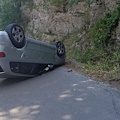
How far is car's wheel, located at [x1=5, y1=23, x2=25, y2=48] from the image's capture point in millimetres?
5410

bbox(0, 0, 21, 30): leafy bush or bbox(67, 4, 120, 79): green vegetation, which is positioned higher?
bbox(0, 0, 21, 30): leafy bush

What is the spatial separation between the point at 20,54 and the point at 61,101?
2432 millimetres

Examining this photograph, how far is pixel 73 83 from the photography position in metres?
5.16

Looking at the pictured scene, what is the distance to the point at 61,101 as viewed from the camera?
12.8 ft

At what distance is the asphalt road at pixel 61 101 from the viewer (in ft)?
10.7

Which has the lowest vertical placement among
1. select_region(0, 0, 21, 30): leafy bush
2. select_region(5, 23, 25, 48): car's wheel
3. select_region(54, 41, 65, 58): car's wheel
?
select_region(54, 41, 65, 58): car's wheel

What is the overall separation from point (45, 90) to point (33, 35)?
16855 mm

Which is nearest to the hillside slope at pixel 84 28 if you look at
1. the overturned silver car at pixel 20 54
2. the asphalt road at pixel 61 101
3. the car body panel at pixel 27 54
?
the asphalt road at pixel 61 101

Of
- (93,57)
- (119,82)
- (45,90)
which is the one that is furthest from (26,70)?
(93,57)

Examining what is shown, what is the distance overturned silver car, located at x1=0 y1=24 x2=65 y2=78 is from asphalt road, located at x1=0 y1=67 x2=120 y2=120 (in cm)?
64

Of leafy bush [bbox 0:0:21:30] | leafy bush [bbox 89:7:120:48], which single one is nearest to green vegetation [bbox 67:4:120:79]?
leafy bush [bbox 89:7:120:48]

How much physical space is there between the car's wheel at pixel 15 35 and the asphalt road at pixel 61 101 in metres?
1.36

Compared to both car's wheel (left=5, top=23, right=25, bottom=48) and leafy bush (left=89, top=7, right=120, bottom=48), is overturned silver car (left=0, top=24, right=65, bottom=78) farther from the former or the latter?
leafy bush (left=89, top=7, right=120, bottom=48)

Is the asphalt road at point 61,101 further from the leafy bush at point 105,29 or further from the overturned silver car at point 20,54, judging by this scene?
the leafy bush at point 105,29
